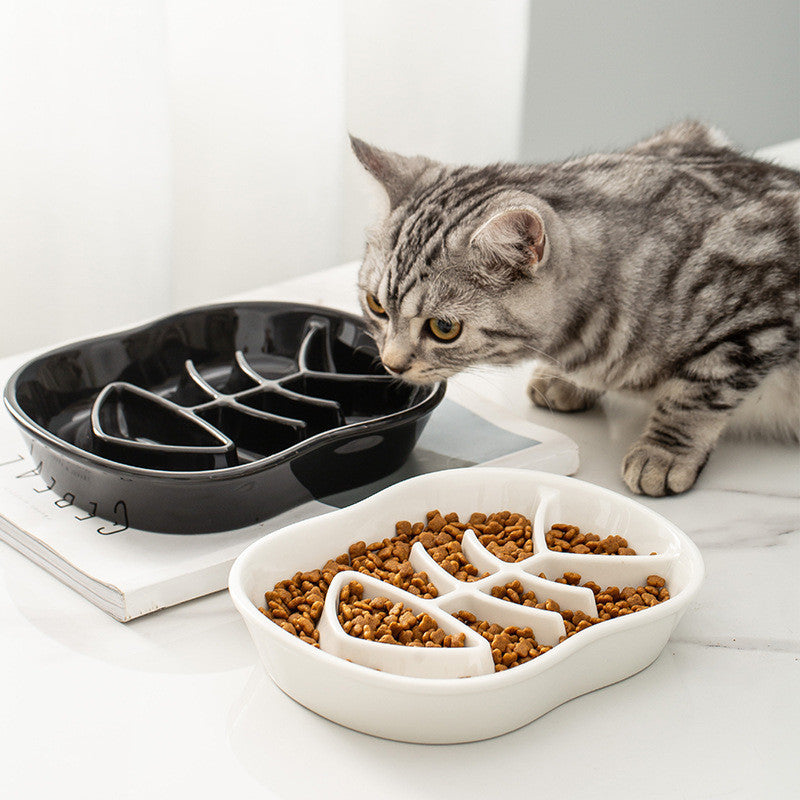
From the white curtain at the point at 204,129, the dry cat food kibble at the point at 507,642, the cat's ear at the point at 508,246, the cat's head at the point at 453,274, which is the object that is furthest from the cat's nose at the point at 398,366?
the white curtain at the point at 204,129

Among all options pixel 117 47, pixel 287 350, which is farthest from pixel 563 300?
pixel 117 47

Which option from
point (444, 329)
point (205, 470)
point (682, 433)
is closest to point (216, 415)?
point (205, 470)

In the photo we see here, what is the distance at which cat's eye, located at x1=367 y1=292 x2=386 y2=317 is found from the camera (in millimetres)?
1062

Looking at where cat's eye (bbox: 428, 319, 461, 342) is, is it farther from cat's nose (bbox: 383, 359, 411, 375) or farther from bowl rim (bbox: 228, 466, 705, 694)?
bowl rim (bbox: 228, 466, 705, 694)

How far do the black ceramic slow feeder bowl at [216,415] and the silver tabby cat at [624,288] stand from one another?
8cm

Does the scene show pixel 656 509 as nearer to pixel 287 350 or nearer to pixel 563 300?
pixel 563 300

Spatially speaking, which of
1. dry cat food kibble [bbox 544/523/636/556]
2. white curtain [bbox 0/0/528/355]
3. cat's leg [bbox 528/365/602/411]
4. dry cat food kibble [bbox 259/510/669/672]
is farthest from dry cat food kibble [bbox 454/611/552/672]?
white curtain [bbox 0/0/528/355]

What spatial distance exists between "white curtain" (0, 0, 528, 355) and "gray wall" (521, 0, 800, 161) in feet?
1.04

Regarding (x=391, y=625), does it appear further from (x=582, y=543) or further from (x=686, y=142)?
(x=686, y=142)

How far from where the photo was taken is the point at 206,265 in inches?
73.4

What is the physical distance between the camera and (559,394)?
1.21 metres

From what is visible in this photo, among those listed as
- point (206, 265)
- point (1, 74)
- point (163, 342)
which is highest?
point (1, 74)

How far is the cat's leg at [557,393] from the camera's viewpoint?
120cm

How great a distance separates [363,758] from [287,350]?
0.60 metres
